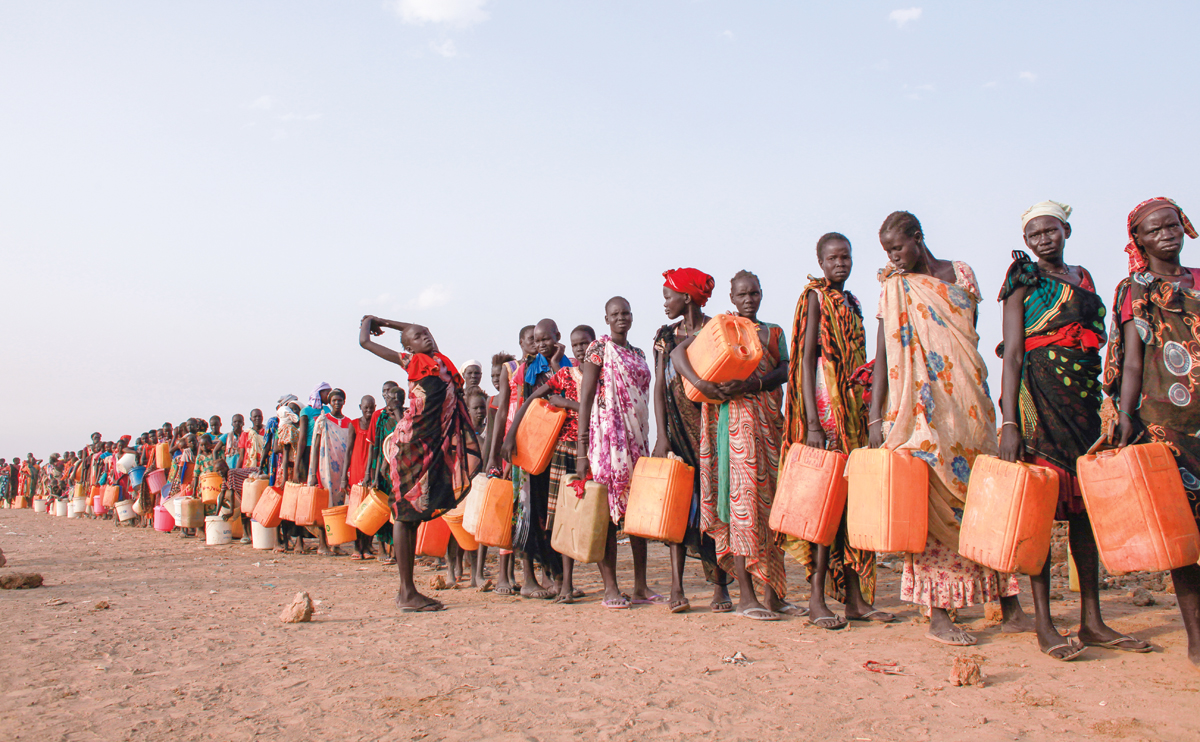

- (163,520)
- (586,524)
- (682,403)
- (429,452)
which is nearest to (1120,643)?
(682,403)

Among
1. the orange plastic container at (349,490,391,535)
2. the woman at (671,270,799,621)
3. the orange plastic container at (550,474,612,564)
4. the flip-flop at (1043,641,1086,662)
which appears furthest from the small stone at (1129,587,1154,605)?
the orange plastic container at (349,490,391,535)

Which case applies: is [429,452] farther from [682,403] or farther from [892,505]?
[892,505]

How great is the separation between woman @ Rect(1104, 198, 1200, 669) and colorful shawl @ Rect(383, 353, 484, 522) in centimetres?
429

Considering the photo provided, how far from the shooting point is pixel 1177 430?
135 inches

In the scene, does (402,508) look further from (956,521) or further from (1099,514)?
(1099,514)

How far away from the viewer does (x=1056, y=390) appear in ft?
12.7

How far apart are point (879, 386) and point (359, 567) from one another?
6697mm

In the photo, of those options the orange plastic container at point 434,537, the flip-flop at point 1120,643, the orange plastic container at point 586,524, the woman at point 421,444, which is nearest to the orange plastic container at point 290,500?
the orange plastic container at point 434,537

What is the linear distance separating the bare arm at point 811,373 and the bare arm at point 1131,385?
4.97ft

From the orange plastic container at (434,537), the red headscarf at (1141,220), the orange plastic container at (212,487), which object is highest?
the red headscarf at (1141,220)

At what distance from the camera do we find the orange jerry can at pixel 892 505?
3.92 meters

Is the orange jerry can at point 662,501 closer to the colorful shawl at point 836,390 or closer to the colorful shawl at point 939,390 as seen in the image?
the colorful shawl at point 836,390

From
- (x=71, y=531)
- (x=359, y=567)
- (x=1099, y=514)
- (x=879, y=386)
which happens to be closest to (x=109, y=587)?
(x=359, y=567)

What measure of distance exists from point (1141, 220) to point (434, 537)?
6.14m
